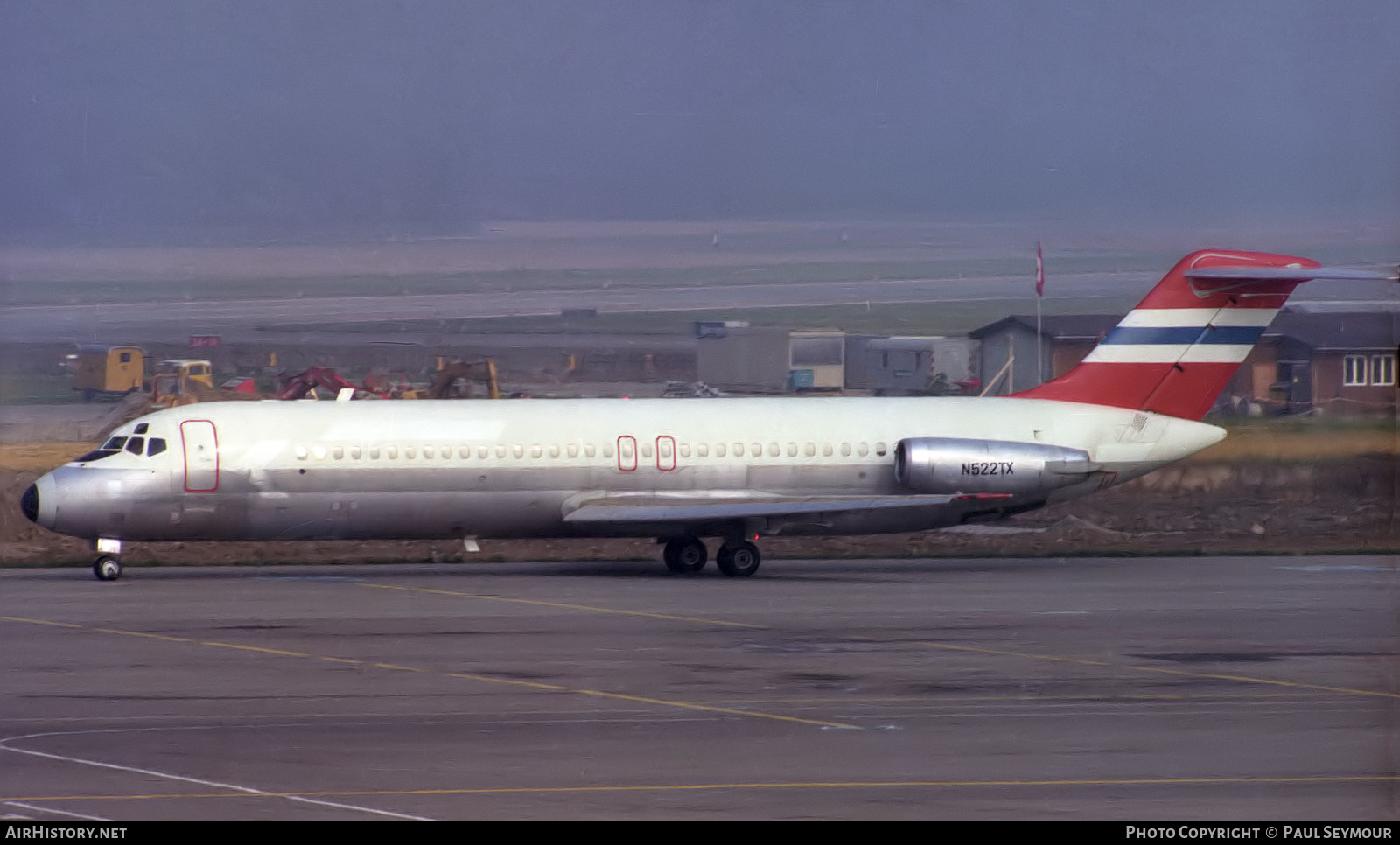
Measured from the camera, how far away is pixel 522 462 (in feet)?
78.5

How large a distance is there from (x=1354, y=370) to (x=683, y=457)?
43.3 ft

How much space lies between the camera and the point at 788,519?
23.7 meters

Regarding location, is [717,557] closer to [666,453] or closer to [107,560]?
[666,453]

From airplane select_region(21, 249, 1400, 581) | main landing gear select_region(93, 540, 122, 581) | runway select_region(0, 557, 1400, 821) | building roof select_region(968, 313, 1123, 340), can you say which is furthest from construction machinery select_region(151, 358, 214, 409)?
building roof select_region(968, 313, 1123, 340)

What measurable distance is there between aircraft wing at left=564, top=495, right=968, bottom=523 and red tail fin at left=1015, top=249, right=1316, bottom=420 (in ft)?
12.2

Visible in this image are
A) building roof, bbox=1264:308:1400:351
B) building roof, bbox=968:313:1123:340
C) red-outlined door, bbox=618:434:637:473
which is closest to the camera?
red-outlined door, bbox=618:434:637:473

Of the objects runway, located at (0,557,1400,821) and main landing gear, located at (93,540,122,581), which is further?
main landing gear, located at (93,540,122,581)

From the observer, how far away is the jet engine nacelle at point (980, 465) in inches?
944

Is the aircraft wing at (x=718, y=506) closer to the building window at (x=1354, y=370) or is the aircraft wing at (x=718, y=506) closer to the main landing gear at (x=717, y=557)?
the main landing gear at (x=717, y=557)

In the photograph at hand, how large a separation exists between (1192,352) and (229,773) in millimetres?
18618

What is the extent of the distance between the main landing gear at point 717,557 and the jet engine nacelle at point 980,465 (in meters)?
2.59

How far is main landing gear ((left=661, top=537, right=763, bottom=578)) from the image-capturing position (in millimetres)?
23953

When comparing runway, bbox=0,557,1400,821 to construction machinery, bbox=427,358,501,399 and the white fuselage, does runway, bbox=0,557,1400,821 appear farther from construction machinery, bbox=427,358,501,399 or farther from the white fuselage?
construction machinery, bbox=427,358,501,399

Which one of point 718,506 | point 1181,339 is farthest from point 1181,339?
point 718,506
